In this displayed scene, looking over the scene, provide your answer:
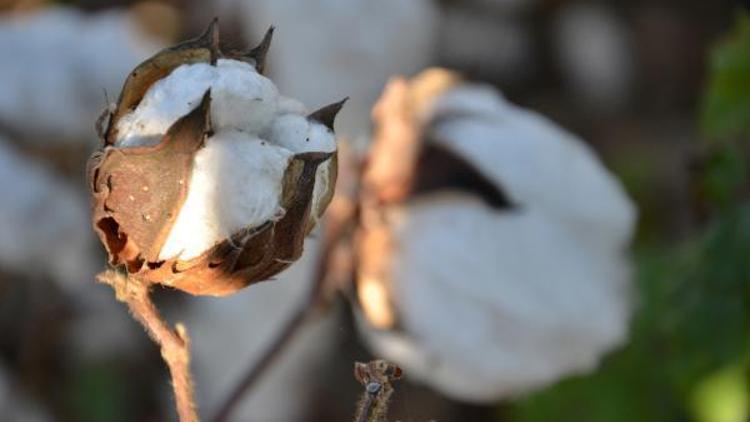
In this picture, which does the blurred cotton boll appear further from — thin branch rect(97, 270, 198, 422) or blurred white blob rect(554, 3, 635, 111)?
blurred white blob rect(554, 3, 635, 111)

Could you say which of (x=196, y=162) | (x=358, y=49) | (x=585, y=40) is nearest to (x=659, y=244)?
(x=358, y=49)

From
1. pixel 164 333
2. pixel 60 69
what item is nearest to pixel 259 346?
pixel 60 69

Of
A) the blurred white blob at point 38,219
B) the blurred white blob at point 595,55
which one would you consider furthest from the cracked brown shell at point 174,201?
the blurred white blob at point 595,55

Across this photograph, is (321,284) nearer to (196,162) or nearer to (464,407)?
(196,162)

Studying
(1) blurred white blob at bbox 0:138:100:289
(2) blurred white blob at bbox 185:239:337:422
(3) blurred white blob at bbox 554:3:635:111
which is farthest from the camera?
(3) blurred white blob at bbox 554:3:635:111

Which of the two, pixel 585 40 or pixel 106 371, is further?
pixel 585 40

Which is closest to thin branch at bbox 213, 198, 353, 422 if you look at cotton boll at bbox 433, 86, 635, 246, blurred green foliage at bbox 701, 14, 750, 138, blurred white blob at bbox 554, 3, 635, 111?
cotton boll at bbox 433, 86, 635, 246

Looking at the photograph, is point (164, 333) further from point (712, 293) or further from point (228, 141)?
point (712, 293)
